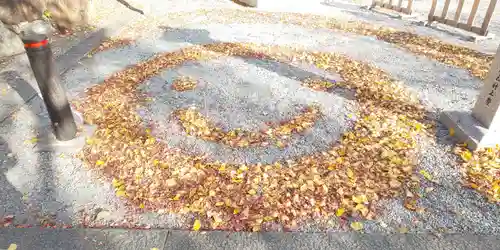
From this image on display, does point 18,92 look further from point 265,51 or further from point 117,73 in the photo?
point 265,51

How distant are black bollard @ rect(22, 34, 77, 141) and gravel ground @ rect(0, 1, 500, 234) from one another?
1.21ft

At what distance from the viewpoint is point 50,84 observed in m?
3.79

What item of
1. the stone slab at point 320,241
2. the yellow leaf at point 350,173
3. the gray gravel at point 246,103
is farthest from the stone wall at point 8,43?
the yellow leaf at point 350,173

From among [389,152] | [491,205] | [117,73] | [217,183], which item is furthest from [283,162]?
[117,73]

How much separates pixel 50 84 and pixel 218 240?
9.26 ft

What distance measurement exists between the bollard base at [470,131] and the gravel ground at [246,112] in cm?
19

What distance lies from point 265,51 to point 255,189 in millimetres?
4989

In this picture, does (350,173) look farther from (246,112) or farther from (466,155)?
(246,112)

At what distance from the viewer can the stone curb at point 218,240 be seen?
2.78 metres

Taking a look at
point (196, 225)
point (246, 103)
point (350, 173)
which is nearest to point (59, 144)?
point (196, 225)

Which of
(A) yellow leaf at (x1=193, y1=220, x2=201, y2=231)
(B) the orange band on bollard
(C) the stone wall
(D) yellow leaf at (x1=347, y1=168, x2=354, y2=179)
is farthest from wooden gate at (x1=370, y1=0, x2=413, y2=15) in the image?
(C) the stone wall

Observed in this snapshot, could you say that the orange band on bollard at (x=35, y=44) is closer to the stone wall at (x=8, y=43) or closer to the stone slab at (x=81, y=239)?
the stone slab at (x=81, y=239)

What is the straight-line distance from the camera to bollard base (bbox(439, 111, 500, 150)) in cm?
392

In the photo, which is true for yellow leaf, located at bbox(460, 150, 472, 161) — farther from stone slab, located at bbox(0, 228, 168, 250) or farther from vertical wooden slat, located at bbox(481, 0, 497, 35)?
vertical wooden slat, located at bbox(481, 0, 497, 35)
